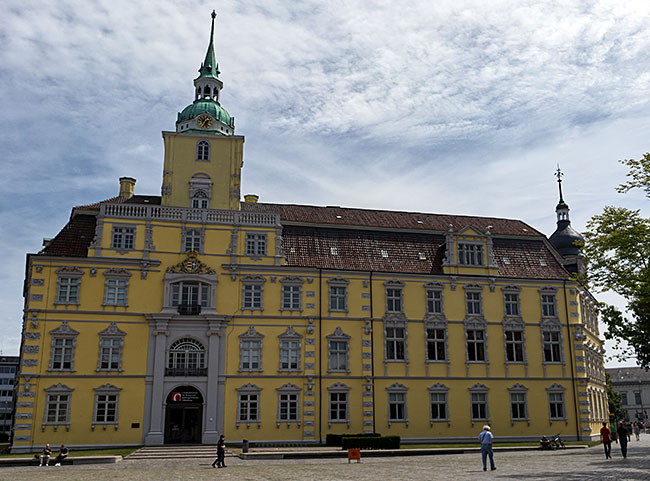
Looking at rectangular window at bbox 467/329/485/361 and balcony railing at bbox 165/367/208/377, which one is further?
rectangular window at bbox 467/329/485/361

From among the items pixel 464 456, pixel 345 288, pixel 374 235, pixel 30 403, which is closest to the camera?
pixel 464 456

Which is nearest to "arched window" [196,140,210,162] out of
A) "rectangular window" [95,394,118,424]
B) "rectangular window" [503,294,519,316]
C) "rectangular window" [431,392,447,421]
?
"rectangular window" [95,394,118,424]

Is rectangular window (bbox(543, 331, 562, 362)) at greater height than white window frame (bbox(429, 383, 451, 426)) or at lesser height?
greater

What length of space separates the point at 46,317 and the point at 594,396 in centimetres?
4263

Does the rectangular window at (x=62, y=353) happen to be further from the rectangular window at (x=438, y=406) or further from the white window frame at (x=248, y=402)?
the rectangular window at (x=438, y=406)

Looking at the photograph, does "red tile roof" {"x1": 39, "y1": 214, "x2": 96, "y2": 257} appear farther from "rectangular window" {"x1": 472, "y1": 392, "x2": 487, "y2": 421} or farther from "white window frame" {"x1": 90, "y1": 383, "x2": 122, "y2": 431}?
"rectangular window" {"x1": 472, "y1": 392, "x2": 487, "y2": 421}

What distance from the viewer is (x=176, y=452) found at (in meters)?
39.0

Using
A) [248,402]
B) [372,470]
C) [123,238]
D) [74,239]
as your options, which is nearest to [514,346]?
[248,402]

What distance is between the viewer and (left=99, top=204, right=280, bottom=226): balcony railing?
45812mm

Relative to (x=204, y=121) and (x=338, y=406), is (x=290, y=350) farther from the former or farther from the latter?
(x=204, y=121)

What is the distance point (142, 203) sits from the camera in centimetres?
4953

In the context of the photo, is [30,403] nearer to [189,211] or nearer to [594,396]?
[189,211]

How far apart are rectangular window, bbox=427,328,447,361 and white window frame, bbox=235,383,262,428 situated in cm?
1297

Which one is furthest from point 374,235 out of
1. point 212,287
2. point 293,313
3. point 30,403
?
point 30,403
